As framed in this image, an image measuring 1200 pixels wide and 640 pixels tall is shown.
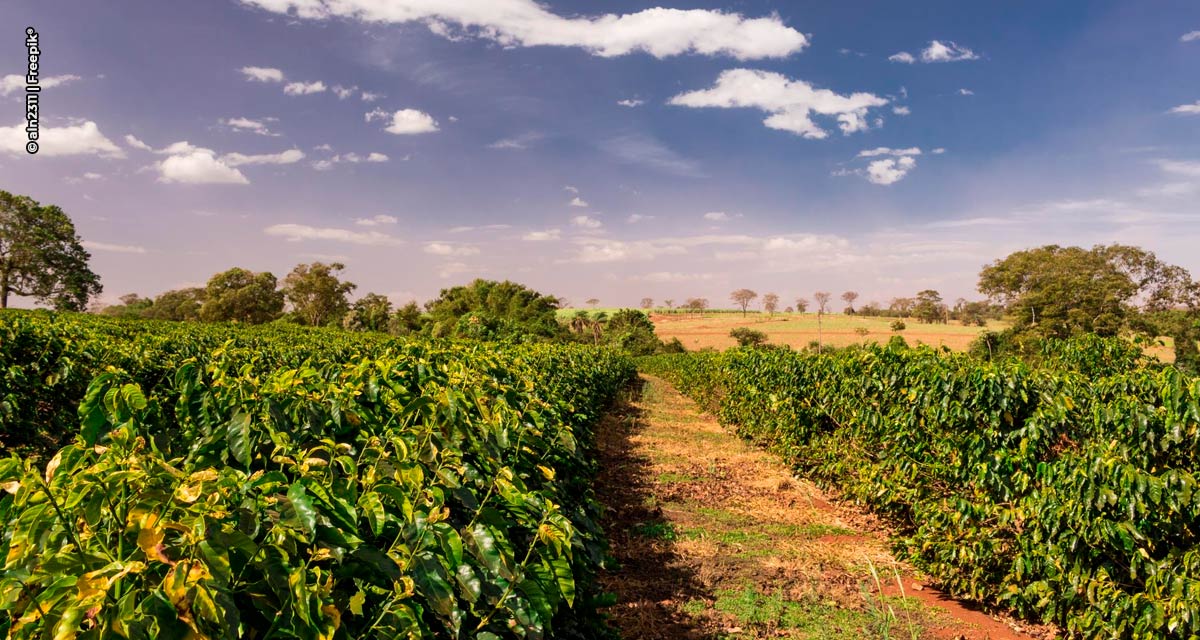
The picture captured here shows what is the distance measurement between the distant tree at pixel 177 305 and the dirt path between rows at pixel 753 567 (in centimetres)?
7297

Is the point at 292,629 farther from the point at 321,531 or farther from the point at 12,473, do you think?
the point at 12,473

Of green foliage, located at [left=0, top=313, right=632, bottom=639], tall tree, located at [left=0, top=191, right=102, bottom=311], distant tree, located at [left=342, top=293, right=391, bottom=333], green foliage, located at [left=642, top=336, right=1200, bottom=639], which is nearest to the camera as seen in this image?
green foliage, located at [left=0, top=313, right=632, bottom=639]

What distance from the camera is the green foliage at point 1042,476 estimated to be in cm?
426

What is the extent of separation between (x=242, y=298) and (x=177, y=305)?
18.3m

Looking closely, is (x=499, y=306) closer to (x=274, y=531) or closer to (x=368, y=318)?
(x=368, y=318)

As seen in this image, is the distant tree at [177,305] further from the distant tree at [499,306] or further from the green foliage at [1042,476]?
the green foliage at [1042,476]

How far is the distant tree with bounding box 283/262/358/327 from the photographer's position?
69125mm

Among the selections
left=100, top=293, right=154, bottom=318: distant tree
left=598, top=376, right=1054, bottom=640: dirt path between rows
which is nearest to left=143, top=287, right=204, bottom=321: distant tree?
left=100, top=293, right=154, bottom=318: distant tree

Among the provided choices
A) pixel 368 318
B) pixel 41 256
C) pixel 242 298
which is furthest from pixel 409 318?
pixel 41 256

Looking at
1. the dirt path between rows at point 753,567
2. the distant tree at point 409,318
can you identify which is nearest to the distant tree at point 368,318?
the distant tree at point 409,318

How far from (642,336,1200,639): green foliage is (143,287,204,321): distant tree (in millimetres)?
76688

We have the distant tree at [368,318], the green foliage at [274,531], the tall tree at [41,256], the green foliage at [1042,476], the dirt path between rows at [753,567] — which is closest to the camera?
the green foliage at [274,531]

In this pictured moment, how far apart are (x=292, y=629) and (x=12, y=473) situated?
806mm

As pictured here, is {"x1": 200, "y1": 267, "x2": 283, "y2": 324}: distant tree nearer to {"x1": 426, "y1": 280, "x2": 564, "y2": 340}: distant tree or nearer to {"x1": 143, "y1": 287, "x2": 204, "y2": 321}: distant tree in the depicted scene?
{"x1": 143, "y1": 287, "x2": 204, "y2": 321}: distant tree
